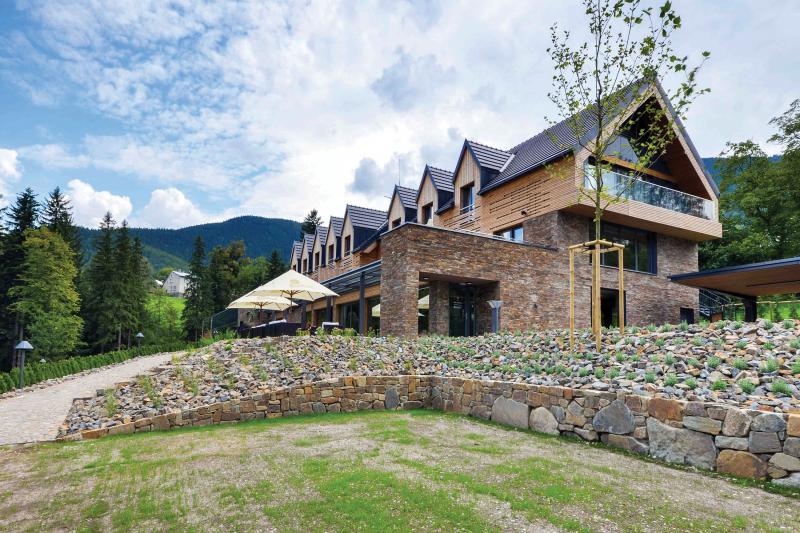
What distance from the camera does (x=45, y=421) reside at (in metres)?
9.40

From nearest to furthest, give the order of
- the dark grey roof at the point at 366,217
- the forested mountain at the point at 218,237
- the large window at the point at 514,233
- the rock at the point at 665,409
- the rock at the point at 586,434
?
the rock at the point at 665,409
the rock at the point at 586,434
the large window at the point at 514,233
the dark grey roof at the point at 366,217
the forested mountain at the point at 218,237

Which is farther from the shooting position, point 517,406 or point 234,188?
point 234,188

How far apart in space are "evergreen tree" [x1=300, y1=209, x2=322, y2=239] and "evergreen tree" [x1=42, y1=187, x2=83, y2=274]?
72.8ft

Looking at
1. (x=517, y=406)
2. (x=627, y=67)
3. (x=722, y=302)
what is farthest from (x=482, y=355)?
(x=722, y=302)

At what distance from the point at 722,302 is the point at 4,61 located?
28545mm

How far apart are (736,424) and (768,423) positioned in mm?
310

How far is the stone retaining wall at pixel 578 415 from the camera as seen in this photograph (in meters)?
5.05

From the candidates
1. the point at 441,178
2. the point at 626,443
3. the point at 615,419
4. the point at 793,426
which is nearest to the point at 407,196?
the point at 441,178

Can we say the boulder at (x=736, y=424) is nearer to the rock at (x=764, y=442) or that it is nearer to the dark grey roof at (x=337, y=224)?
the rock at (x=764, y=442)

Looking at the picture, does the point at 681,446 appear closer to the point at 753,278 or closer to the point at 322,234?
the point at 753,278

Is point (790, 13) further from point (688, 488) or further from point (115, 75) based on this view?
point (115, 75)

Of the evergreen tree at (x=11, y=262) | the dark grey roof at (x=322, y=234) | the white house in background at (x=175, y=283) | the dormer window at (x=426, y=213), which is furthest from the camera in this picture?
the white house in background at (x=175, y=283)

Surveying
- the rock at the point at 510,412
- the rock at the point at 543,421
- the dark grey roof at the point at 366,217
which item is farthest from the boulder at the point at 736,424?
the dark grey roof at the point at 366,217

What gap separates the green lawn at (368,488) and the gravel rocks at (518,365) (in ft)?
3.91
